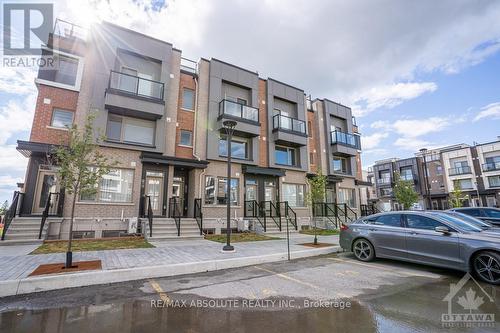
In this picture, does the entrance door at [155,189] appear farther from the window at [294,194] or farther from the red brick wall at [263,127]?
the window at [294,194]

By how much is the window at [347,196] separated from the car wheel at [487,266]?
15409mm

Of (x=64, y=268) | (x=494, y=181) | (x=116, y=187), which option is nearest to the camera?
(x=64, y=268)

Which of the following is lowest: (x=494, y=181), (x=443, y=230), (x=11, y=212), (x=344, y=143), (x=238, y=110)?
(x=443, y=230)

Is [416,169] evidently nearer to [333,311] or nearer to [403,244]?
[403,244]

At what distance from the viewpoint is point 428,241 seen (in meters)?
6.25

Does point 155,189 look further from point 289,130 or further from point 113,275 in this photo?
point 289,130

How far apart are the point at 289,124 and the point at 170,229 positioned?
1172 centimetres

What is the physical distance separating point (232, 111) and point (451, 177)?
1615 inches

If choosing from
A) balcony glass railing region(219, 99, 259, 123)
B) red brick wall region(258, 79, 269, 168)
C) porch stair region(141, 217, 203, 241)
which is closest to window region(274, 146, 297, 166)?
red brick wall region(258, 79, 269, 168)

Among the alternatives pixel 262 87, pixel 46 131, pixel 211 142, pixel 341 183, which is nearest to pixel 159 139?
pixel 211 142

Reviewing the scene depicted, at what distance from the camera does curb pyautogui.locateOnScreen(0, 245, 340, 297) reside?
4.66 metres

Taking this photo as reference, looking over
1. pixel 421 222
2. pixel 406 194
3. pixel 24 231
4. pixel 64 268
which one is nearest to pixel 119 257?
pixel 64 268

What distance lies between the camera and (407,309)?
394 cm

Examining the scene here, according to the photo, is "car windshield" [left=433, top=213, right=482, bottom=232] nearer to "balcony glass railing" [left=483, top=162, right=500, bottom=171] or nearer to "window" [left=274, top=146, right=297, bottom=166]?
"window" [left=274, top=146, right=297, bottom=166]
